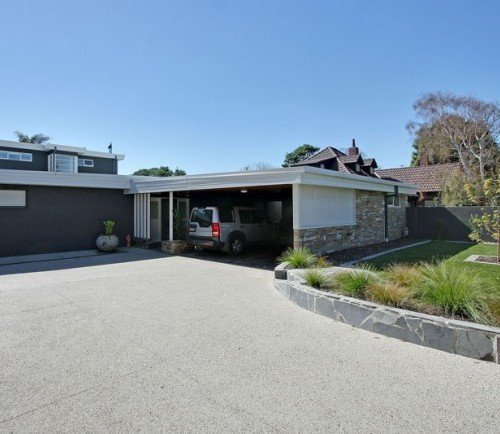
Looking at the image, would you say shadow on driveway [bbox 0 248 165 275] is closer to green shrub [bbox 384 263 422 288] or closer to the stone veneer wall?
the stone veneer wall

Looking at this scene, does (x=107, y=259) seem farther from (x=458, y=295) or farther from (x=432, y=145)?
(x=432, y=145)

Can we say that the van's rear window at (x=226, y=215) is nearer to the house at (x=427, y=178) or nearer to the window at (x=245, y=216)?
the window at (x=245, y=216)

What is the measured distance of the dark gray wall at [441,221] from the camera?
54.6 feet

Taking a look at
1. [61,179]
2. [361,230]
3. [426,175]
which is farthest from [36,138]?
[426,175]

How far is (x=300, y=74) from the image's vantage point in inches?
573

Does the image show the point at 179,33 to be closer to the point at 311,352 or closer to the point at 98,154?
the point at 311,352

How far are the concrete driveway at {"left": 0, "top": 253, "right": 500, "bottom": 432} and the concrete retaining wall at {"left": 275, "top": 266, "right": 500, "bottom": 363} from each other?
145mm

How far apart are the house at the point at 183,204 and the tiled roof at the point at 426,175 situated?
9823 mm

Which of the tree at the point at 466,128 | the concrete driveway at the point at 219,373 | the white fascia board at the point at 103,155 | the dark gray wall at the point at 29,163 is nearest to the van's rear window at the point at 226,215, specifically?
the concrete driveway at the point at 219,373

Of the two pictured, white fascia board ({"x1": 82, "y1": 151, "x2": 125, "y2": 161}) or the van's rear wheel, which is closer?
the van's rear wheel

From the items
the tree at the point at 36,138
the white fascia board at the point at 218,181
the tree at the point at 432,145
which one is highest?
the tree at the point at 36,138

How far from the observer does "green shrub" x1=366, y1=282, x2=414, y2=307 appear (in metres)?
4.93

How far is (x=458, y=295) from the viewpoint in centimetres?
450

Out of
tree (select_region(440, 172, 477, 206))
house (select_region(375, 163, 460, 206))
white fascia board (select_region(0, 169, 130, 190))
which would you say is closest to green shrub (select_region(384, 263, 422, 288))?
white fascia board (select_region(0, 169, 130, 190))
